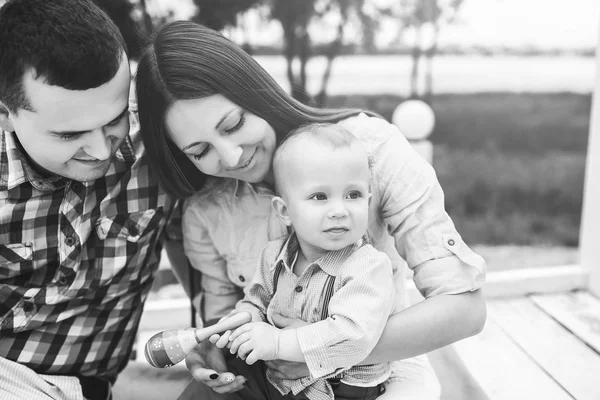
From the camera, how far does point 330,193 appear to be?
125 centimetres

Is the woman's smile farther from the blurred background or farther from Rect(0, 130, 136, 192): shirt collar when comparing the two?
the blurred background

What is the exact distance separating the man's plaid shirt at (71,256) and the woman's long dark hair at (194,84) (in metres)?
0.13

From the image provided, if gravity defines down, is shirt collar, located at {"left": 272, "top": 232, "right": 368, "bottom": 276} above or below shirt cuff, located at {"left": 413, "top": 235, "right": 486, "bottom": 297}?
above

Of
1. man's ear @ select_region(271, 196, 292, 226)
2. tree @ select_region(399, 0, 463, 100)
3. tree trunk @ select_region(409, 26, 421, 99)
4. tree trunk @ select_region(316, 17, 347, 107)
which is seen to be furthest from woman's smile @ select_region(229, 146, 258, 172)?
tree trunk @ select_region(409, 26, 421, 99)

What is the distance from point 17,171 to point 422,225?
0.94 metres

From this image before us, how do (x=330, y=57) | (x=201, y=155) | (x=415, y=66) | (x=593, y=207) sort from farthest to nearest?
1. (x=415, y=66)
2. (x=330, y=57)
3. (x=593, y=207)
4. (x=201, y=155)

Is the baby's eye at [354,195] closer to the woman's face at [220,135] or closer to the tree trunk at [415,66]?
the woman's face at [220,135]

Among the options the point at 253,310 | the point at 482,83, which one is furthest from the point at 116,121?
the point at 482,83

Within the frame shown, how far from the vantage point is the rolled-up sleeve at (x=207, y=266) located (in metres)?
1.62

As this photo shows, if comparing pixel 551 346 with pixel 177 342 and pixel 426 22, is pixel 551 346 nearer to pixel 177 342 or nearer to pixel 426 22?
pixel 177 342

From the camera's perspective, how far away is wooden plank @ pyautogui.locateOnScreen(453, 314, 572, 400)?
1.94m

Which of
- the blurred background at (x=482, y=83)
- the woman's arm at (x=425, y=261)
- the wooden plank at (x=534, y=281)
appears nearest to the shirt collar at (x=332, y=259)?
the woman's arm at (x=425, y=261)

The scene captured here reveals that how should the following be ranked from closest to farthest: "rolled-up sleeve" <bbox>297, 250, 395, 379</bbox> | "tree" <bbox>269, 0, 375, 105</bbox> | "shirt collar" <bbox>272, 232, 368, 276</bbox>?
"rolled-up sleeve" <bbox>297, 250, 395, 379</bbox> → "shirt collar" <bbox>272, 232, 368, 276</bbox> → "tree" <bbox>269, 0, 375, 105</bbox>

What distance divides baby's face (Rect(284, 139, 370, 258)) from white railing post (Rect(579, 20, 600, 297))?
1.75 meters
